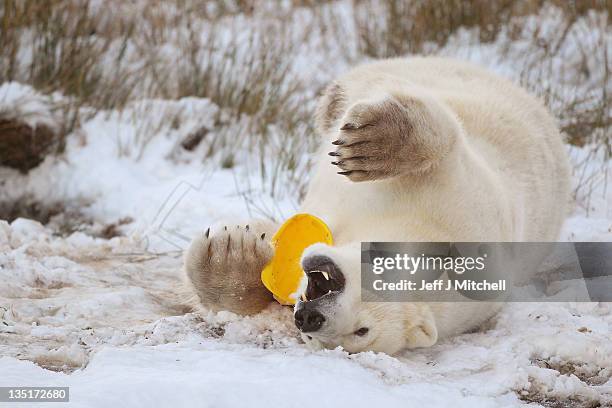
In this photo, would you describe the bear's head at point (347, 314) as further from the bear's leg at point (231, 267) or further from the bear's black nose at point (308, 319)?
the bear's leg at point (231, 267)

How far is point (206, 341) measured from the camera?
2.63m

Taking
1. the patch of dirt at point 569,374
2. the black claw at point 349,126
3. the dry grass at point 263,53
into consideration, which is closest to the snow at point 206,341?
the patch of dirt at point 569,374

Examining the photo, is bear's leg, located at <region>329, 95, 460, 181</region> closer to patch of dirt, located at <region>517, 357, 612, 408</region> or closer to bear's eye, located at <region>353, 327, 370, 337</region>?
bear's eye, located at <region>353, 327, 370, 337</region>

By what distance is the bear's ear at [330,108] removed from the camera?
13.6 feet

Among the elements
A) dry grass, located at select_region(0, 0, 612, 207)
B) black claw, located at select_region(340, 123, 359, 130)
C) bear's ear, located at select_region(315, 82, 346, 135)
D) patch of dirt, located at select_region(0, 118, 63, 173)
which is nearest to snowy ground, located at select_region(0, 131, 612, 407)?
black claw, located at select_region(340, 123, 359, 130)

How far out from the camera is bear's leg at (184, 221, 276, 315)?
Answer: 3021 millimetres

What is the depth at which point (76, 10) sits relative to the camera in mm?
6559

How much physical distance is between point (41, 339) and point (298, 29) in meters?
6.17

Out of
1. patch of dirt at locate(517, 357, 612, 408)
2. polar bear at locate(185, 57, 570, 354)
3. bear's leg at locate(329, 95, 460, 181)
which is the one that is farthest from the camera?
bear's leg at locate(329, 95, 460, 181)

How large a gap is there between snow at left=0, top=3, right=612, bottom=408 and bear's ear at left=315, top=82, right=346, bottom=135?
24.3 inches

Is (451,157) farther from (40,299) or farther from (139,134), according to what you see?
(139,134)

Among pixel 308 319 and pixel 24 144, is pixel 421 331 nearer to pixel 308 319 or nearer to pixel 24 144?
pixel 308 319

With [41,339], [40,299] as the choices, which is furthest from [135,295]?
[41,339]

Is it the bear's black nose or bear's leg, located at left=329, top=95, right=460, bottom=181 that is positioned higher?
bear's leg, located at left=329, top=95, right=460, bottom=181
